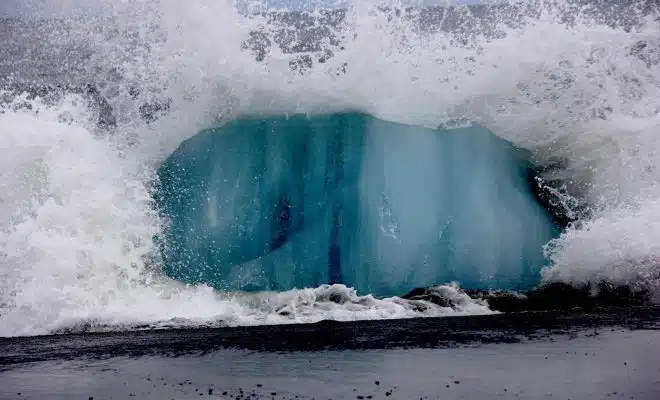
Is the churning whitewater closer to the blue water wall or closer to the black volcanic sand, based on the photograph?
the blue water wall

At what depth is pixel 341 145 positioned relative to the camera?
22.4 ft

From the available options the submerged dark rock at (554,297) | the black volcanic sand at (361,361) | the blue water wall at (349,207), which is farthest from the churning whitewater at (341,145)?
the black volcanic sand at (361,361)

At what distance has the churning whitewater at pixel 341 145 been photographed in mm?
6305

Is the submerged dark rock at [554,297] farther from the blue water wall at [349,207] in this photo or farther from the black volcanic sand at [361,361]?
the black volcanic sand at [361,361]

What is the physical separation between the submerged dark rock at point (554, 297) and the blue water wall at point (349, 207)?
42 cm

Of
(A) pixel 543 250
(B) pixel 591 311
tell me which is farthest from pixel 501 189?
(B) pixel 591 311

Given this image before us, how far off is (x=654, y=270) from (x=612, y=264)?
33 centimetres

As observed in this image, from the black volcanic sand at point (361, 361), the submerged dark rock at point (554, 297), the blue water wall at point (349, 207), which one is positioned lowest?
the black volcanic sand at point (361, 361)

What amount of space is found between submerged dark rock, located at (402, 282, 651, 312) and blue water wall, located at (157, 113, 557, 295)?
421 millimetres

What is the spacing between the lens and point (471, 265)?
644 centimetres

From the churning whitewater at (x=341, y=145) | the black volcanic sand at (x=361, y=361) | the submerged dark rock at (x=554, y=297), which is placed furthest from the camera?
the churning whitewater at (x=341, y=145)

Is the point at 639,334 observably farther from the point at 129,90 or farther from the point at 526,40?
the point at 129,90

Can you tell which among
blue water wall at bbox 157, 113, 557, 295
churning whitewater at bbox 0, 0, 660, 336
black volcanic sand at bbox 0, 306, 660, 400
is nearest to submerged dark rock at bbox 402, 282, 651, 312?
churning whitewater at bbox 0, 0, 660, 336

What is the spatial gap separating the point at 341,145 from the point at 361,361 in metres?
3.98
